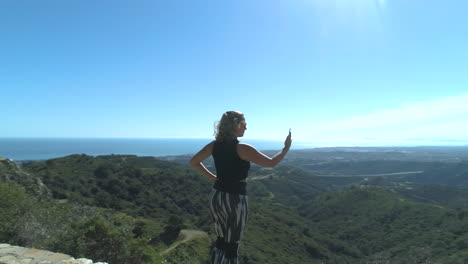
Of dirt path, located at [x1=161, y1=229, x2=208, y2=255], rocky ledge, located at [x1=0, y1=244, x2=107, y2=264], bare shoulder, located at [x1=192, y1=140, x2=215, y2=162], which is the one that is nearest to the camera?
bare shoulder, located at [x1=192, y1=140, x2=215, y2=162]

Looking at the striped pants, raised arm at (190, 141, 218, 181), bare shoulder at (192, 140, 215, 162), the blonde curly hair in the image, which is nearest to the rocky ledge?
raised arm at (190, 141, 218, 181)

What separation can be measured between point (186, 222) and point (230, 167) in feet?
119

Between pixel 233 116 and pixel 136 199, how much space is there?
168ft

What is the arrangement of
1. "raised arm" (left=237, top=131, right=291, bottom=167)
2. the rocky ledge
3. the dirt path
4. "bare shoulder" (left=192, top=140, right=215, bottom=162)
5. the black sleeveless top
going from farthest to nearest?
the dirt path
the rocky ledge
"bare shoulder" (left=192, top=140, right=215, bottom=162)
the black sleeveless top
"raised arm" (left=237, top=131, right=291, bottom=167)

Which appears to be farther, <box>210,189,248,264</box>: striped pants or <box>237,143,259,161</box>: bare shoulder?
<box>210,189,248,264</box>: striped pants

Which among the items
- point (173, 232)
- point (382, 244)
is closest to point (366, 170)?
point (382, 244)

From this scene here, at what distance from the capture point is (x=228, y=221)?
2.46 m

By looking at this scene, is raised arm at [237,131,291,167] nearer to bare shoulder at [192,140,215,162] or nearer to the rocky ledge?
bare shoulder at [192,140,215,162]

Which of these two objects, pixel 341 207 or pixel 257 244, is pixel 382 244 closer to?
pixel 341 207

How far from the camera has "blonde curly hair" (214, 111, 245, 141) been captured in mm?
2441

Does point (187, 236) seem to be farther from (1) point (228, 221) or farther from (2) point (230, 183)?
(2) point (230, 183)

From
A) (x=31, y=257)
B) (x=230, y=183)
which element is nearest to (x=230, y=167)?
(x=230, y=183)

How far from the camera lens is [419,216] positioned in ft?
186

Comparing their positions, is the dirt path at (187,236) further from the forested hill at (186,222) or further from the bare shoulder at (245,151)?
the bare shoulder at (245,151)
